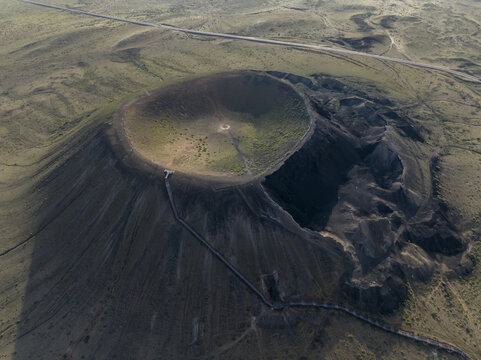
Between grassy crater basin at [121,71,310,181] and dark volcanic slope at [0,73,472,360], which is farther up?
grassy crater basin at [121,71,310,181]

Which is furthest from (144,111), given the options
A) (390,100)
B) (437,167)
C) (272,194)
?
(390,100)

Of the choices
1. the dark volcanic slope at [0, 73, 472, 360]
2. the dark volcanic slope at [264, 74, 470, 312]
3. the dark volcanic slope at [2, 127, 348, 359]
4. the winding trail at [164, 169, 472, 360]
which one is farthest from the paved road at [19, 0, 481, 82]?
the winding trail at [164, 169, 472, 360]

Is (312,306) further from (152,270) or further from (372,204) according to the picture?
(152,270)

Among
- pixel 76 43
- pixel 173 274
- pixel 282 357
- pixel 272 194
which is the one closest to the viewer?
pixel 282 357

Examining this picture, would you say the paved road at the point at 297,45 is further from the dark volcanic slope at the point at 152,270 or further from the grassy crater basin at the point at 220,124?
the dark volcanic slope at the point at 152,270

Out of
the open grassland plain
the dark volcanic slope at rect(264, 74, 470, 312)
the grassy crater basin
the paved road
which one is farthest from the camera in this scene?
the paved road

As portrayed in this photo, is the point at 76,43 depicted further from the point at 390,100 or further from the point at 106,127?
the point at 390,100

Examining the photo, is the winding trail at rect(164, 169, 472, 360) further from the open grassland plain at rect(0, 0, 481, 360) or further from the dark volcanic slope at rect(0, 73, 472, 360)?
the open grassland plain at rect(0, 0, 481, 360)

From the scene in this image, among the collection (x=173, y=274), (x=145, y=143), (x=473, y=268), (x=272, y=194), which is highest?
(x=145, y=143)
